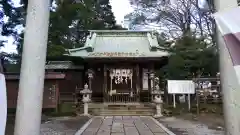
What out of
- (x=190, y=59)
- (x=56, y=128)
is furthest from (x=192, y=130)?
(x=190, y=59)

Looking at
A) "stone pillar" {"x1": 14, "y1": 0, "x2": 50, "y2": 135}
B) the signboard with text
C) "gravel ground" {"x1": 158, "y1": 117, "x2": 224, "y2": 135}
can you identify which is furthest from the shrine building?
"stone pillar" {"x1": 14, "y1": 0, "x2": 50, "y2": 135}

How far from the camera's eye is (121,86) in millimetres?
19344

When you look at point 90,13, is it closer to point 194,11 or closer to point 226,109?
point 194,11

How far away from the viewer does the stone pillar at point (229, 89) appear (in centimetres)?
289

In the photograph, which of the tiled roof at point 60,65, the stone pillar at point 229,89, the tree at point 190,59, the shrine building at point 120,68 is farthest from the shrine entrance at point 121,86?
the stone pillar at point 229,89

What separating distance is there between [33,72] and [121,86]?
16.4m

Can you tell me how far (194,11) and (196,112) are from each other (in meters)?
13.8

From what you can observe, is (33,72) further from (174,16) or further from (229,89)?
(174,16)

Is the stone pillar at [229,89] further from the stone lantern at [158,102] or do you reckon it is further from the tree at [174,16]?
the tree at [174,16]

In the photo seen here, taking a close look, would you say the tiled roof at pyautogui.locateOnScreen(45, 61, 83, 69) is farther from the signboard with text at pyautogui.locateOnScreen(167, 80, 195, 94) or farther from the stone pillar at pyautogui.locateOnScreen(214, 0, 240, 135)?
the stone pillar at pyautogui.locateOnScreen(214, 0, 240, 135)

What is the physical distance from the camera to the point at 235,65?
1972 millimetres

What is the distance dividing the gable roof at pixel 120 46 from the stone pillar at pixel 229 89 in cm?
1416

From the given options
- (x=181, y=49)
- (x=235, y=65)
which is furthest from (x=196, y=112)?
(x=235, y=65)

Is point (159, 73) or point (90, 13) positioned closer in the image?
point (159, 73)
